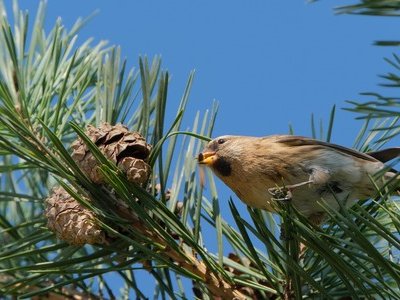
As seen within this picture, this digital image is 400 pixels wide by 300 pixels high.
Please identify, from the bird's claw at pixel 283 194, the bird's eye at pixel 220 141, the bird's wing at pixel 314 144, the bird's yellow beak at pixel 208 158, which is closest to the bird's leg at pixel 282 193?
the bird's claw at pixel 283 194

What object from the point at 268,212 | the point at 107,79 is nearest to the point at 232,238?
the point at 268,212

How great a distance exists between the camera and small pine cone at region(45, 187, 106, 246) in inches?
61.8

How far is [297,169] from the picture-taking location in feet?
7.18

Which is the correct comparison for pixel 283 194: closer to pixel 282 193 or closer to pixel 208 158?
pixel 282 193

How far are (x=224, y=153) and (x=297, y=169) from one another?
0.82 feet

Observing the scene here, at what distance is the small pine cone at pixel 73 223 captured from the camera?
1569 mm

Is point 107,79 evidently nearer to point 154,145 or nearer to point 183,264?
point 154,145

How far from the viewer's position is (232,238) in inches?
66.7

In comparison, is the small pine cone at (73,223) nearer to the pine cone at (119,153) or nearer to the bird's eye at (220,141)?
the pine cone at (119,153)

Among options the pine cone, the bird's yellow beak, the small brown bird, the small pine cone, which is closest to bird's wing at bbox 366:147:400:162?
the small brown bird

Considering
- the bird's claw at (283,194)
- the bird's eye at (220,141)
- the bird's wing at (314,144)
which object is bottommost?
the bird's claw at (283,194)

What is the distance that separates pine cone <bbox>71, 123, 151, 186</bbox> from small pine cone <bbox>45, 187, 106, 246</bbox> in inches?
3.0

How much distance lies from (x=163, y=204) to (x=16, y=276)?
64 cm

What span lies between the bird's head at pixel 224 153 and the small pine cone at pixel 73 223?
1.99 feet
